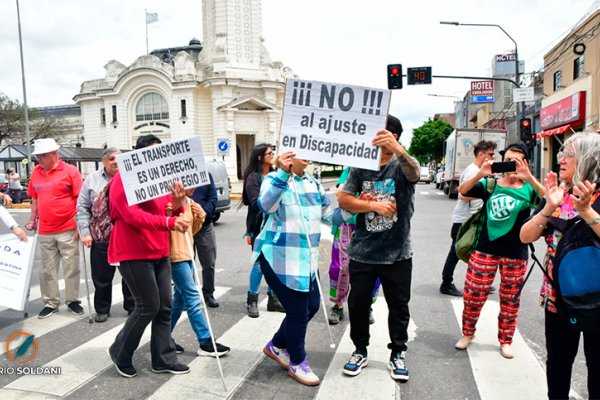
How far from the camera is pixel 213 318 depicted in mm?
5289

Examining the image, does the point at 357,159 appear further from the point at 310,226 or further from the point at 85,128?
the point at 85,128

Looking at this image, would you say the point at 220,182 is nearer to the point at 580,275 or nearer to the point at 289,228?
the point at 289,228

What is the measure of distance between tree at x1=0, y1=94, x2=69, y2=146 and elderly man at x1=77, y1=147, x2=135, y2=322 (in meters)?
45.2

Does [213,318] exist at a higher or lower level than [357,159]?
lower

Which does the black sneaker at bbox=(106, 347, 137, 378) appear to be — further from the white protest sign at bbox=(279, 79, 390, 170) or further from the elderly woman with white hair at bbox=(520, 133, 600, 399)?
the elderly woman with white hair at bbox=(520, 133, 600, 399)

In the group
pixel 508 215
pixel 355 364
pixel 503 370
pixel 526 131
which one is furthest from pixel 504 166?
pixel 526 131

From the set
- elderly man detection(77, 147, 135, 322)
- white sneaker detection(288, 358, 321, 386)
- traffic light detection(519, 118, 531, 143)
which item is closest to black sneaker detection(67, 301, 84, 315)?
elderly man detection(77, 147, 135, 322)

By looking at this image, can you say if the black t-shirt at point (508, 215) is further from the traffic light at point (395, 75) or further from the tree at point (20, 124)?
the tree at point (20, 124)

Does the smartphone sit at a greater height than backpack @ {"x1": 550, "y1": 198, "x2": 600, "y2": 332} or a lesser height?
greater

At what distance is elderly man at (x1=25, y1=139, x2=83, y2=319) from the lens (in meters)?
5.38

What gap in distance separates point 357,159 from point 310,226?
2.17 ft

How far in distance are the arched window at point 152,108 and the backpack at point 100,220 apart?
42.1m

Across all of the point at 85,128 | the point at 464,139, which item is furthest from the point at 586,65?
the point at 85,128

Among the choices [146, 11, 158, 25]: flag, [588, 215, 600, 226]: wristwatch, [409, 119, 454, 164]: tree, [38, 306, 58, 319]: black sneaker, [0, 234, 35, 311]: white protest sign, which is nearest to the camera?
[588, 215, 600, 226]: wristwatch
